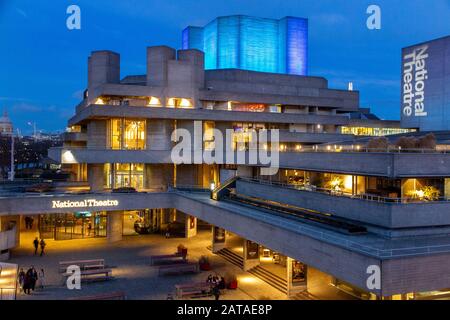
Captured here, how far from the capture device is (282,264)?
30.2m

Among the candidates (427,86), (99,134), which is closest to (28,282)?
(99,134)

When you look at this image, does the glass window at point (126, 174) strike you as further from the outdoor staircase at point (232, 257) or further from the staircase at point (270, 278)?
the staircase at point (270, 278)

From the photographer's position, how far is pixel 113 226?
1681 inches

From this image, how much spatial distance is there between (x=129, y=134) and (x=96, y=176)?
6.26 m

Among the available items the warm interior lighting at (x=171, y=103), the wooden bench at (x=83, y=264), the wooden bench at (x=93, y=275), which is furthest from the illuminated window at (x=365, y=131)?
the wooden bench at (x=93, y=275)

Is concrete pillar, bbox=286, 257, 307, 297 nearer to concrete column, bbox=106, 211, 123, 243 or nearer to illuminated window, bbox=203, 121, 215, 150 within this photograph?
concrete column, bbox=106, 211, 123, 243

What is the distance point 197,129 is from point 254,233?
2826 cm

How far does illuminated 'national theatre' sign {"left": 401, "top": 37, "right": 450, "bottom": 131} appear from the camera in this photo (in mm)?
44781

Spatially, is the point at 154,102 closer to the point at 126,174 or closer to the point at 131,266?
the point at 126,174

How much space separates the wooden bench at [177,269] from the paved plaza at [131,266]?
50 cm
